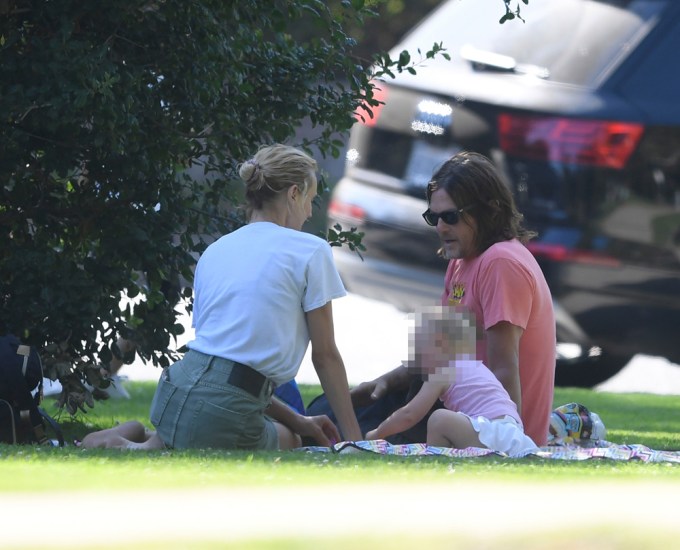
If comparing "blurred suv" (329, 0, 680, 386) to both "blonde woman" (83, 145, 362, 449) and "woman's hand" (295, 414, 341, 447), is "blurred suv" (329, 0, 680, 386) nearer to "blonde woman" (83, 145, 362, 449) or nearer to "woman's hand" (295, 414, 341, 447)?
"woman's hand" (295, 414, 341, 447)

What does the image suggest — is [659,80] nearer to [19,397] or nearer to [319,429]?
[319,429]

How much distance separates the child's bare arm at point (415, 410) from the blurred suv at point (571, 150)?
136 inches

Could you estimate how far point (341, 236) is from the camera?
6.85m

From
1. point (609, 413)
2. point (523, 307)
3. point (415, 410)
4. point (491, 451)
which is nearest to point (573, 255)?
point (609, 413)

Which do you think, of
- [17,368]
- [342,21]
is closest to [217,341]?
[17,368]

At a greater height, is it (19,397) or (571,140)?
(571,140)

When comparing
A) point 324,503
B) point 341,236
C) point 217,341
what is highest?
point 341,236

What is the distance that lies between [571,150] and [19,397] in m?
4.14

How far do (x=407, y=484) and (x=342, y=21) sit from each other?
9.64 feet

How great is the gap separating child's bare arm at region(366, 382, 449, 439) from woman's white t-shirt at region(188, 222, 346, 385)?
46cm

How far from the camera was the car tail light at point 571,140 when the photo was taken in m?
9.09

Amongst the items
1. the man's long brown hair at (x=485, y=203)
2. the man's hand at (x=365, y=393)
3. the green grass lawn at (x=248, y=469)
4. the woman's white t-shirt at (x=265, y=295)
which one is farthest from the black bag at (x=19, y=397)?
the man's long brown hair at (x=485, y=203)

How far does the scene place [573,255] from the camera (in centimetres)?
920

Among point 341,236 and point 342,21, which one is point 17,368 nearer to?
point 341,236
